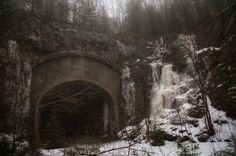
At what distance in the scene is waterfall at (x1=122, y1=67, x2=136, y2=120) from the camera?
13211 mm

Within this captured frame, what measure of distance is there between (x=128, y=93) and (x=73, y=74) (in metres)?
3.35

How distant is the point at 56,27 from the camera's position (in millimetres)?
14055

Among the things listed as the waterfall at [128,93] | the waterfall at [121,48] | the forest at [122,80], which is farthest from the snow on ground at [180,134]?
the waterfall at [121,48]

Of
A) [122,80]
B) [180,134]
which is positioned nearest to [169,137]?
[180,134]

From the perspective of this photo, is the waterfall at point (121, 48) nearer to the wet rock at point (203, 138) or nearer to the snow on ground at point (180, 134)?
the snow on ground at point (180, 134)

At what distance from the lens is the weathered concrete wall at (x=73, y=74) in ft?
38.4

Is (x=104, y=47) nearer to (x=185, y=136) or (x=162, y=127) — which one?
(x=162, y=127)

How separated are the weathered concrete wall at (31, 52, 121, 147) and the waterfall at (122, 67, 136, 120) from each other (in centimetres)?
36

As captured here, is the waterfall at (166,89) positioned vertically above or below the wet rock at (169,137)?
above

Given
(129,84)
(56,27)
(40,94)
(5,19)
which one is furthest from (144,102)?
(5,19)

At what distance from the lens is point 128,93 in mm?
13547

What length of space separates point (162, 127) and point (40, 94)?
614 cm

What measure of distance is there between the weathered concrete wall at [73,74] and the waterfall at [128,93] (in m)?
0.36

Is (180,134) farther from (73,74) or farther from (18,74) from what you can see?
(18,74)
